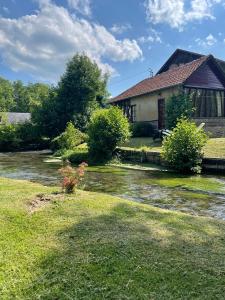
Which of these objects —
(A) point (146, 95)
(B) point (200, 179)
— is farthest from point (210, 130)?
(B) point (200, 179)

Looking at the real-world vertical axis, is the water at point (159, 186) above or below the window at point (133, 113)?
below

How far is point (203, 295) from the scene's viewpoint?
9.98 ft

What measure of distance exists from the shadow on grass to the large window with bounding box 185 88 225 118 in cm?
1853

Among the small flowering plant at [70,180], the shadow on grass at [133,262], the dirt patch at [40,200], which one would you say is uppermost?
the small flowering plant at [70,180]

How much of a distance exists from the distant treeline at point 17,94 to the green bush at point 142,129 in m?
59.9

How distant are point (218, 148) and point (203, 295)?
12.5 m

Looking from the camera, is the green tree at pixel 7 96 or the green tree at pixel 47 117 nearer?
the green tree at pixel 47 117

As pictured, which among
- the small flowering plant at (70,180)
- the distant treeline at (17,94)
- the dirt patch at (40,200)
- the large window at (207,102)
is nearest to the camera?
the dirt patch at (40,200)

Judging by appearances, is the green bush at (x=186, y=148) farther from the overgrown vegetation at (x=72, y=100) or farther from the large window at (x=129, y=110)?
the overgrown vegetation at (x=72, y=100)

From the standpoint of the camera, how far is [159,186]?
10352 mm

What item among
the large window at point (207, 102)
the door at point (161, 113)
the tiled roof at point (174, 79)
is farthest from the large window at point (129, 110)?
the large window at point (207, 102)

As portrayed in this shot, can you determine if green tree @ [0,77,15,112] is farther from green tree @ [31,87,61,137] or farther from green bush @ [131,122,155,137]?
green bush @ [131,122,155,137]

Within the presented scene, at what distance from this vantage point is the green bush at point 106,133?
57.6 ft

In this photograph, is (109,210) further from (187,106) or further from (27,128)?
(27,128)
